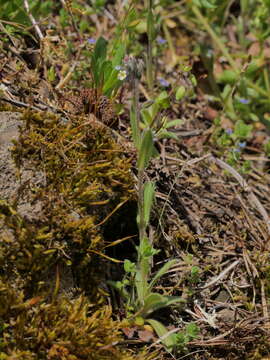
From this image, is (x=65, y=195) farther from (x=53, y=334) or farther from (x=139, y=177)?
(x=53, y=334)

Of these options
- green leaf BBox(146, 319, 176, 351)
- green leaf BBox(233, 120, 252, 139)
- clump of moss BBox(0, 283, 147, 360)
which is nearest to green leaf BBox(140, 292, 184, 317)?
green leaf BBox(146, 319, 176, 351)

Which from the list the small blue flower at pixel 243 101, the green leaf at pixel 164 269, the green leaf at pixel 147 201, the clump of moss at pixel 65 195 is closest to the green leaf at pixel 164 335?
the green leaf at pixel 164 269

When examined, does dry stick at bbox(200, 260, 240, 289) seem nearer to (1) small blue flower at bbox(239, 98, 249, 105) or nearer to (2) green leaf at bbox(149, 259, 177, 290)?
(2) green leaf at bbox(149, 259, 177, 290)

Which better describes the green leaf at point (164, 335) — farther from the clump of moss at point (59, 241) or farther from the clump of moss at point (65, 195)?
the clump of moss at point (65, 195)

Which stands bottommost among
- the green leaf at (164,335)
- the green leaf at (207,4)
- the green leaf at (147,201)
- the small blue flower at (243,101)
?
the green leaf at (164,335)

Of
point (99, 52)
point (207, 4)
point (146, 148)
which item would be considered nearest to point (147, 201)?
point (146, 148)

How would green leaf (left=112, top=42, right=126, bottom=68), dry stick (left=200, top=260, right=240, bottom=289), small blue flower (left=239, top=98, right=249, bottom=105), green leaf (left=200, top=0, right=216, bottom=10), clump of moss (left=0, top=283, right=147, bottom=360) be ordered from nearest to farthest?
clump of moss (left=0, top=283, right=147, bottom=360), dry stick (left=200, top=260, right=240, bottom=289), green leaf (left=112, top=42, right=126, bottom=68), green leaf (left=200, top=0, right=216, bottom=10), small blue flower (left=239, top=98, right=249, bottom=105)

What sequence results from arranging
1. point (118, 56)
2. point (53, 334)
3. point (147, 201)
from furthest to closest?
point (118, 56) → point (147, 201) → point (53, 334)

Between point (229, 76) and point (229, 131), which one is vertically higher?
point (229, 76)
